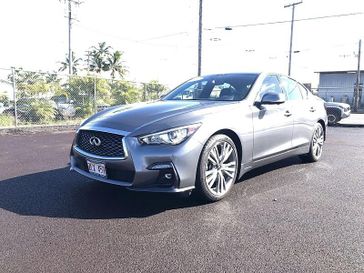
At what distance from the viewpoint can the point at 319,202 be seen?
4.09m

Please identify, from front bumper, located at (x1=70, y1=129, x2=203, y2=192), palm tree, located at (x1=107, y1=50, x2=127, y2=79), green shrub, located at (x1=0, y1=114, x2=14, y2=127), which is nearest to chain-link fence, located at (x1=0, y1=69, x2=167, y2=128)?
green shrub, located at (x1=0, y1=114, x2=14, y2=127)

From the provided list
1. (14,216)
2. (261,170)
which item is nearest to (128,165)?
(14,216)

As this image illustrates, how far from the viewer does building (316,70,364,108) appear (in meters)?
34.9

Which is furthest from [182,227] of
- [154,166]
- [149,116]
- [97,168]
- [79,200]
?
[79,200]

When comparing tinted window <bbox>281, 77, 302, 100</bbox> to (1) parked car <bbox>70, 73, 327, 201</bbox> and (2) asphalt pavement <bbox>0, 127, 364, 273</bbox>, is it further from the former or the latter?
(2) asphalt pavement <bbox>0, 127, 364, 273</bbox>

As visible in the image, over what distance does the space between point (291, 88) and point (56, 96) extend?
987 centimetres

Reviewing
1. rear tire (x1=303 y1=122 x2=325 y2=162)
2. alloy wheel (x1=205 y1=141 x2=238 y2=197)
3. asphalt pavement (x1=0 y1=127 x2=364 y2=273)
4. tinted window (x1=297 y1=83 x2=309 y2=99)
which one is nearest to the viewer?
asphalt pavement (x1=0 y1=127 x2=364 y2=273)

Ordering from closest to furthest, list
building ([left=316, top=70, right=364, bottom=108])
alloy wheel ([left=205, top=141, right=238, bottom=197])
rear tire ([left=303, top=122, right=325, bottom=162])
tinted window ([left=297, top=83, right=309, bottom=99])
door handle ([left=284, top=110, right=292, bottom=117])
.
Answer: alloy wheel ([left=205, top=141, right=238, bottom=197]) < door handle ([left=284, top=110, right=292, bottom=117]) < tinted window ([left=297, top=83, right=309, bottom=99]) < rear tire ([left=303, top=122, right=325, bottom=162]) < building ([left=316, top=70, right=364, bottom=108])

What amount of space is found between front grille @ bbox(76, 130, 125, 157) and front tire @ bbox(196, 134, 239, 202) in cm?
87

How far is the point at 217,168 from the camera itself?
405 cm

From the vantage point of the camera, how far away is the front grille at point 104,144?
143 inches

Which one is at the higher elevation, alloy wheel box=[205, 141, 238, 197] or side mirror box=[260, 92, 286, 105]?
side mirror box=[260, 92, 286, 105]

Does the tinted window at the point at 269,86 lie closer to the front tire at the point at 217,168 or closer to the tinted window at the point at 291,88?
the tinted window at the point at 291,88

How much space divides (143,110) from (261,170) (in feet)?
7.65
